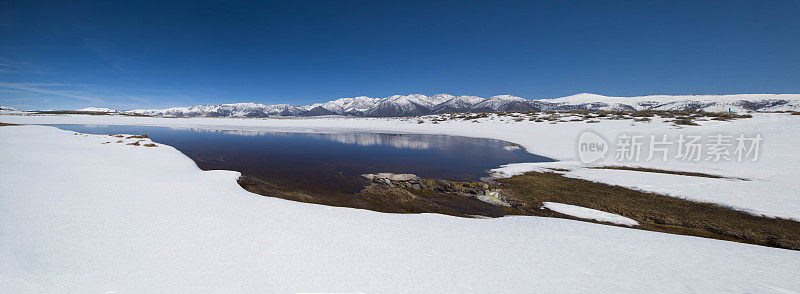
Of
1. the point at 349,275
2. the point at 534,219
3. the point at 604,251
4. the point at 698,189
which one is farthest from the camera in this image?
the point at 698,189

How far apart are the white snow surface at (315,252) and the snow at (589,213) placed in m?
1.77

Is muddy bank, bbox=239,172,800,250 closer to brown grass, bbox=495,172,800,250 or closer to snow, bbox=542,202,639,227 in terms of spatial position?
brown grass, bbox=495,172,800,250

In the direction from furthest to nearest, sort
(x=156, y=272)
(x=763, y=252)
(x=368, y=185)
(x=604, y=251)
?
(x=368, y=185) → (x=763, y=252) → (x=604, y=251) → (x=156, y=272)

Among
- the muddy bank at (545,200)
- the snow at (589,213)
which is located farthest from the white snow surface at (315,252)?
the muddy bank at (545,200)

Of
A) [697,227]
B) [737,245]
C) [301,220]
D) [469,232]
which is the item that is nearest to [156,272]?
[301,220]

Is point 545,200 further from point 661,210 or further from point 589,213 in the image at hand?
point 661,210

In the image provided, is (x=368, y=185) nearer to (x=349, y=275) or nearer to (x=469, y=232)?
(x=469, y=232)

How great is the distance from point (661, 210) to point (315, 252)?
12122mm

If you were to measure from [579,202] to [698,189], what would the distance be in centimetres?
644

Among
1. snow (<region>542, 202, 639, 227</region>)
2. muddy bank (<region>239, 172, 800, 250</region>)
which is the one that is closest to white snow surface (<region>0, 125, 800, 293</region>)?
snow (<region>542, 202, 639, 227</region>)

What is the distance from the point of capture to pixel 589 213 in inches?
365

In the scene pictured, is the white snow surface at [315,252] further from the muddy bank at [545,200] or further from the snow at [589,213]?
the muddy bank at [545,200]

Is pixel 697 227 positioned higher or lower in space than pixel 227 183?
lower

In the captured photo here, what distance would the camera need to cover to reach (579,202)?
1054 cm
